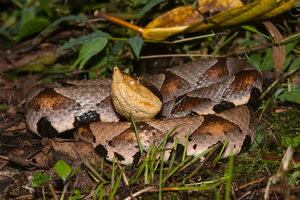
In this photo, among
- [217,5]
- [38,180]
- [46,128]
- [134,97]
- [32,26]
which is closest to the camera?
[38,180]

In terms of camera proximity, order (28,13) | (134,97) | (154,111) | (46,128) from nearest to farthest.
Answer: (134,97) < (154,111) < (46,128) < (28,13)

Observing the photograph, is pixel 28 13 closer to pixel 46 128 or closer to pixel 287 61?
pixel 46 128

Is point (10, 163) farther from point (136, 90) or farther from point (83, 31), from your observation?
point (83, 31)

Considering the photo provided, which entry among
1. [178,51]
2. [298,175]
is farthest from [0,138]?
[298,175]

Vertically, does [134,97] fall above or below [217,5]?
below

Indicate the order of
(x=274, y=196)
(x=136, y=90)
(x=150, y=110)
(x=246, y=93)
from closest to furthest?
(x=274, y=196)
(x=136, y=90)
(x=150, y=110)
(x=246, y=93)

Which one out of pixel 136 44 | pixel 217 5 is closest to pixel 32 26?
pixel 136 44

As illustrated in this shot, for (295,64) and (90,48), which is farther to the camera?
(295,64)

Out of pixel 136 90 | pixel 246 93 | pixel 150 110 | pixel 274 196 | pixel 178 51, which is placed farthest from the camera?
pixel 178 51
